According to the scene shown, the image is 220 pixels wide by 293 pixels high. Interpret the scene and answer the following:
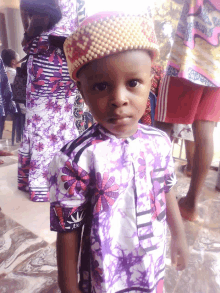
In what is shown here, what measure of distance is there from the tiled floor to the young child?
468mm

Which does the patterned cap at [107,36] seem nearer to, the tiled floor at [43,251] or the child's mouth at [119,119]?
the child's mouth at [119,119]

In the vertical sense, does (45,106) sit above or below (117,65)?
below

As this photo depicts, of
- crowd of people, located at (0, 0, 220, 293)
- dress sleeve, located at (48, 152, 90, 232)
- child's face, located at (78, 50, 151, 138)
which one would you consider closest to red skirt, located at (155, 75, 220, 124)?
crowd of people, located at (0, 0, 220, 293)

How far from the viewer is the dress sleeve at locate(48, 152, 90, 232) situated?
1.80 ft

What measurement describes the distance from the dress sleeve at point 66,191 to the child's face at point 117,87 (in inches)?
5.6

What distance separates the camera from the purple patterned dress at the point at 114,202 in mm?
563

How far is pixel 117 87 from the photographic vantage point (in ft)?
1.65

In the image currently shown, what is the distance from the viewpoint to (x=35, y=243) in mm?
1288

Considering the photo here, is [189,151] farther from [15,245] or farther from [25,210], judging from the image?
[15,245]

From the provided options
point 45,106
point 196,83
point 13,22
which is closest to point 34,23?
point 45,106

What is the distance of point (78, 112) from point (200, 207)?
133 cm

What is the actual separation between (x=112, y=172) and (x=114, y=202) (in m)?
0.09

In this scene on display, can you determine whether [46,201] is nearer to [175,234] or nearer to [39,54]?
[39,54]

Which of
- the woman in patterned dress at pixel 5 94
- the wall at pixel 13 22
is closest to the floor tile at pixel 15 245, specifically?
the woman in patterned dress at pixel 5 94
